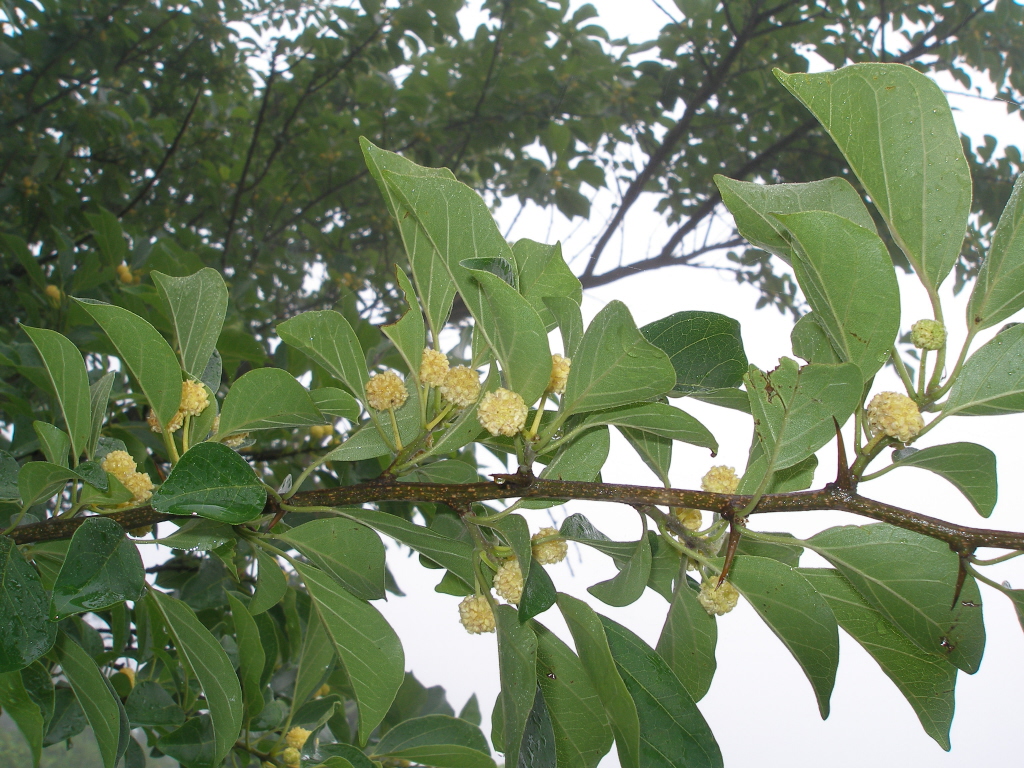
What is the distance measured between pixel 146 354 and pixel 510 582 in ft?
1.19

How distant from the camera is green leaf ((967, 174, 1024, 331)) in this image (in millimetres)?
505

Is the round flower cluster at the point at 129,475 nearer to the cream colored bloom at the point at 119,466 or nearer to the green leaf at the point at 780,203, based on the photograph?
the cream colored bloom at the point at 119,466

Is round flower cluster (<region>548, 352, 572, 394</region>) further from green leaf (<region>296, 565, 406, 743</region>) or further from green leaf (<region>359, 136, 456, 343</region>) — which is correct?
green leaf (<region>296, 565, 406, 743</region>)

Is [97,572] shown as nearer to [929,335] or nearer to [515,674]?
[515,674]

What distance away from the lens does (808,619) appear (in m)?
0.56

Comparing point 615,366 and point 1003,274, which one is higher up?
point 1003,274

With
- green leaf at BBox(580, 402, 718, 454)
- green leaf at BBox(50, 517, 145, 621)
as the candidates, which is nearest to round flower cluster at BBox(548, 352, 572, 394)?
green leaf at BBox(580, 402, 718, 454)

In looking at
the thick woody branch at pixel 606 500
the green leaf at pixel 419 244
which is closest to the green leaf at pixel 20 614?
the thick woody branch at pixel 606 500

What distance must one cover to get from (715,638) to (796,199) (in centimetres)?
39

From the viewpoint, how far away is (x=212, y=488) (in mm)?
503

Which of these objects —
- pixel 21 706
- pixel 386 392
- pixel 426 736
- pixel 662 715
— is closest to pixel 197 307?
pixel 386 392

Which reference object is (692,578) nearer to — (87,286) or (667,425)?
(667,425)

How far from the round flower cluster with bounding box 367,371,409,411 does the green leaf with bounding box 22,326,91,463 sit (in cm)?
18

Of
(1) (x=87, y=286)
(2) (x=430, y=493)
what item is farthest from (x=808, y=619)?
(1) (x=87, y=286)
